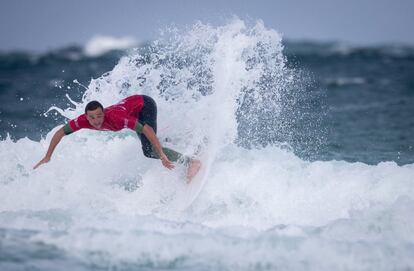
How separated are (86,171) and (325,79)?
1147 inches

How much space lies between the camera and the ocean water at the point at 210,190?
6180 mm

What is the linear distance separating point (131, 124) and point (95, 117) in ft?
1.70

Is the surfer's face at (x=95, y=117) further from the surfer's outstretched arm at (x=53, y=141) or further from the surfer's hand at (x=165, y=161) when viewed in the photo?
the surfer's hand at (x=165, y=161)

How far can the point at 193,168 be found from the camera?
312 inches

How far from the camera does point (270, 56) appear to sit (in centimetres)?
961

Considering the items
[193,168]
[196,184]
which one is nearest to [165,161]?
[193,168]

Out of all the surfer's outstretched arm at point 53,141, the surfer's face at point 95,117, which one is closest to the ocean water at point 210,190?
the surfer's outstretched arm at point 53,141

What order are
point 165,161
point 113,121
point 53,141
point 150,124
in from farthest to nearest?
point 150,124 → point 53,141 → point 165,161 → point 113,121

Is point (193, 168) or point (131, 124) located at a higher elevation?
point (131, 124)

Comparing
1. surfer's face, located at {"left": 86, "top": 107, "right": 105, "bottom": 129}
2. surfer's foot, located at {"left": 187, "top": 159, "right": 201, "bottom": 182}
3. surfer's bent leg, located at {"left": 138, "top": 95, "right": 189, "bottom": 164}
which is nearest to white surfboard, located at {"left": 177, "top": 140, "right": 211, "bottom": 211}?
surfer's foot, located at {"left": 187, "top": 159, "right": 201, "bottom": 182}

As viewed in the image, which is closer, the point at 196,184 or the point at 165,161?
the point at 165,161

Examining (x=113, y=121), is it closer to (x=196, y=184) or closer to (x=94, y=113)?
(x=94, y=113)

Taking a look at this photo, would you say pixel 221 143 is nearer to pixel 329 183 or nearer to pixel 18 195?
pixel 329 183

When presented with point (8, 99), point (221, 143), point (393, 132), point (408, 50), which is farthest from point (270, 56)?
point (408, 50)
